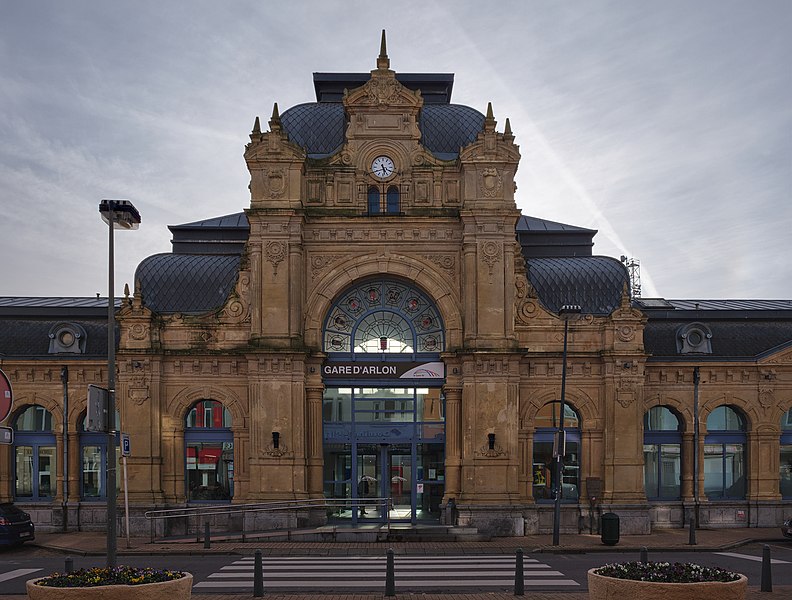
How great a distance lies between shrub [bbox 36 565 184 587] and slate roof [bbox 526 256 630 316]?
891 inches

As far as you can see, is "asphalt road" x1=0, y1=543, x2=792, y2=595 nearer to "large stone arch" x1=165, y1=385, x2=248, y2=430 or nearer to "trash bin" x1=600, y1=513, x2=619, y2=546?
"trash bin" x1=600, y1=513, x2=619, y2=546

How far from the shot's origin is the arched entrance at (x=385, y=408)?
1235 inches

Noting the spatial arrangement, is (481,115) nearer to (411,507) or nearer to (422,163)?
(422,163)

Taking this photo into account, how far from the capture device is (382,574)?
21.1 metres

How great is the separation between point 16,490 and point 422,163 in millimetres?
20519

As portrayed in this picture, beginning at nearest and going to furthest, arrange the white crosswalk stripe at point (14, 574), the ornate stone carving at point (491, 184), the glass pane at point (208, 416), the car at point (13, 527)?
the white crosswalk stripe at point (14, 574) → the car at point (13, 527) → the ornate stone carving at point (491, 184) → the glass pane at point (208, 416)

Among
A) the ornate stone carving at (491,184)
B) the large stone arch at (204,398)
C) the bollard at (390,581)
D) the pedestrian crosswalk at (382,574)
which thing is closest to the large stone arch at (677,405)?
the ornate stone carving at (491,184)

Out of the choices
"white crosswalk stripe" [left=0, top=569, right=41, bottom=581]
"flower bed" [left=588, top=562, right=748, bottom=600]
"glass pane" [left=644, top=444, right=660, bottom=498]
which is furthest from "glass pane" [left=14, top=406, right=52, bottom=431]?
"flower bed" [left=588, top=562, right=748, bottom=600]

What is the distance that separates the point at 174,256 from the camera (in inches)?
1347

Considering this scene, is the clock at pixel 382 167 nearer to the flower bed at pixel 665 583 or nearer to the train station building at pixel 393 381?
the train station building at pixel 393 381

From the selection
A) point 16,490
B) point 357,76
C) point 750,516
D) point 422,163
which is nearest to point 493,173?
point 422,163

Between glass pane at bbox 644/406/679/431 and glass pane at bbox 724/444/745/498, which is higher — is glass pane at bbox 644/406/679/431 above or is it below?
above

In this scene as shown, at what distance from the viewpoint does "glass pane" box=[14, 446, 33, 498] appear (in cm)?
3256

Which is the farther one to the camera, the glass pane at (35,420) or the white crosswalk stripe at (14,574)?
the glass pane at (35,420)
